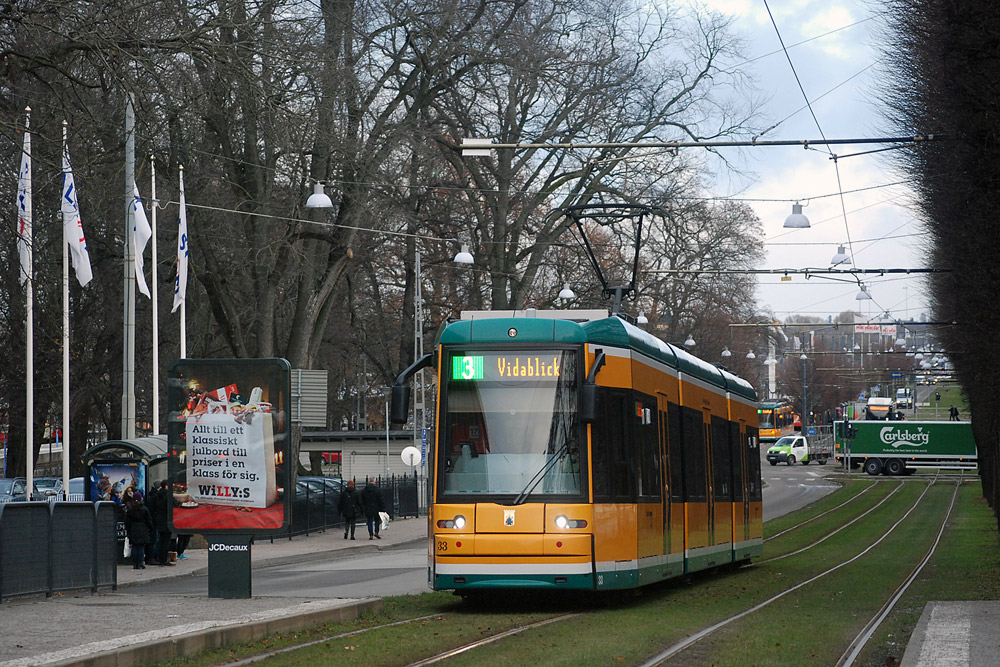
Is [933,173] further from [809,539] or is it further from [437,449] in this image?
[809,539]

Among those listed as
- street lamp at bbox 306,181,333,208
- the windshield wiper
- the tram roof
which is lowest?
the windshield wiper

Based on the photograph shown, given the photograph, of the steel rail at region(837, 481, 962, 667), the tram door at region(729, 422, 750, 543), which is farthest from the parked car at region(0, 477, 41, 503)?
the steel rail at region(837, 481, 962, 667)

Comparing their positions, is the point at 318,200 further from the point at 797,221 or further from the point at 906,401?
the point at 906,401

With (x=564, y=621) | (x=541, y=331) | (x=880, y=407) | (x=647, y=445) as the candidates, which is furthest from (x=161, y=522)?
(x=880, y=407)

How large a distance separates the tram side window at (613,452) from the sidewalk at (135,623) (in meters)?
2.74

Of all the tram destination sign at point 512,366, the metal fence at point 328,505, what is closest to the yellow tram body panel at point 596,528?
the tram destination sign at point 512,366

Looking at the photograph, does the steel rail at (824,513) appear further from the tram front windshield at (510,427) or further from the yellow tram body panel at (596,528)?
the tram front windshield at (510,427)

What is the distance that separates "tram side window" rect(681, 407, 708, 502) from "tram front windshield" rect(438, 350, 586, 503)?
4.06 m

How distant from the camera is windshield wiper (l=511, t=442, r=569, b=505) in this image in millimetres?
14219

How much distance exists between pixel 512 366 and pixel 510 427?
675mm

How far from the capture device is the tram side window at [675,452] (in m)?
17.3

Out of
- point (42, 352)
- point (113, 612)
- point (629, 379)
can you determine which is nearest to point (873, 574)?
point (629, 379)

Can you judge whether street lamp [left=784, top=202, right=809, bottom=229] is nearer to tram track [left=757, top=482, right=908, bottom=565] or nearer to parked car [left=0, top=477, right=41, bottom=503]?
tram track [left=757, top=482, right=908, bottom=565]

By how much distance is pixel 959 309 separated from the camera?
23.8m
